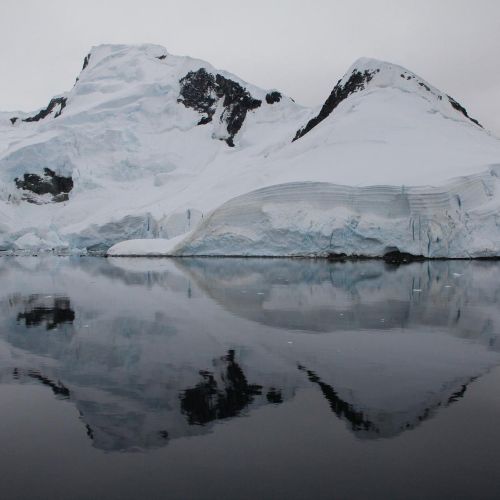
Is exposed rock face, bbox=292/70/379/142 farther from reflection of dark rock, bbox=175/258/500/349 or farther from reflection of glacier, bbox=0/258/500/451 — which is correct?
reflection of glacier, bbox=0/258/500/451

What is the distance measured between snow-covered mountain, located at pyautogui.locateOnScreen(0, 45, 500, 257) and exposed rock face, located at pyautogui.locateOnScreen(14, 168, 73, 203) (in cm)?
17

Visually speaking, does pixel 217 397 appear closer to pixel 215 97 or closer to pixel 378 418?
pixel 378 418

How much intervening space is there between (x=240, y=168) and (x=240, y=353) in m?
41.7

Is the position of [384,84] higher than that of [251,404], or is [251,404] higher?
[384,84]

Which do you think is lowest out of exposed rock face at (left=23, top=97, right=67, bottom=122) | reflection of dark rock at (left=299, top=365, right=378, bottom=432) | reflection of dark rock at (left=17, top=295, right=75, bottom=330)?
reflection of dark rock at (left=17, top=295, right=75, bottom=330)

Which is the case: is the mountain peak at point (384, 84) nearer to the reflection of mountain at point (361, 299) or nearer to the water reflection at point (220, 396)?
the reflection of mountain at point (361, 299)

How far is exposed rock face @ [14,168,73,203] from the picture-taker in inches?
2292

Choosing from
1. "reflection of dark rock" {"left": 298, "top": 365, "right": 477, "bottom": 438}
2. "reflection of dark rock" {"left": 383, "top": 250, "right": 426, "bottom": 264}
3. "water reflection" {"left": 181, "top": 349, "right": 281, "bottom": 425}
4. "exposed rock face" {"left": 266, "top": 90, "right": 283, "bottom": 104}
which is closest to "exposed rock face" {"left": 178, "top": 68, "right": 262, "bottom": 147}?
"exposed rock face" {"left": 266, "top": 90, "right": 283, "bottom": 104}

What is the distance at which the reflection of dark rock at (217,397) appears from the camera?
441 cm

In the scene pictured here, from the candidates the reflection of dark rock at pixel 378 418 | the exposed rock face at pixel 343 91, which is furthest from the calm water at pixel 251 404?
the exposed rock face at pixel 343 91

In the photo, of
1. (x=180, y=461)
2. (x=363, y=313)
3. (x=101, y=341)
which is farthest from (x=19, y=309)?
(x=180, y=461)

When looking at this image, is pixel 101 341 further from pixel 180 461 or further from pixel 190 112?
pixel 190 112

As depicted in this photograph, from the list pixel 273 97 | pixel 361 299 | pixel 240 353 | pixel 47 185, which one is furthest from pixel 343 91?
pixel 240 353

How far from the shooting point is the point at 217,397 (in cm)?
482
